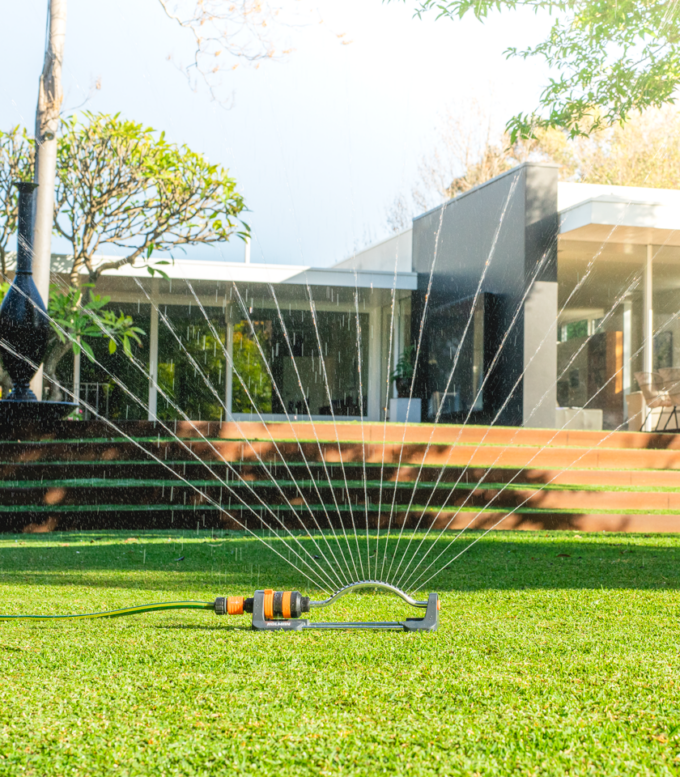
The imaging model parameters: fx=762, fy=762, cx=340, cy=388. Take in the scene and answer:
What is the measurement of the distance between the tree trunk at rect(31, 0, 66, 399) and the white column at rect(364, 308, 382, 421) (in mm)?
9655

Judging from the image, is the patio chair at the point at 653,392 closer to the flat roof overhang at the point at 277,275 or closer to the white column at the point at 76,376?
the flat roof overhang at the point at 277,275

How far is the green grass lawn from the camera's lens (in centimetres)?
158

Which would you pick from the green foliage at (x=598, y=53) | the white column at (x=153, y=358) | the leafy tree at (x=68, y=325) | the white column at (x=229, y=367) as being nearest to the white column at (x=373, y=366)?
the white column at (x=229, y=367)

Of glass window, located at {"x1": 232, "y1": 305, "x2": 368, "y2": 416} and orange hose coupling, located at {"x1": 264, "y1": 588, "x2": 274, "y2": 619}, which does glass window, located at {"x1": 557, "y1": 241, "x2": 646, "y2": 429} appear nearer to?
glass window, located at {"x1": 232, "y1": 305, "x2": 368, "y2": 416}

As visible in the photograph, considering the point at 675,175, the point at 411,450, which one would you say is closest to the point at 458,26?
the point at 411,450

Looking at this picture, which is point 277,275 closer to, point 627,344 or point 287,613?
point 627,344

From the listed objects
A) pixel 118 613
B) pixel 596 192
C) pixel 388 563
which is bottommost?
pixel 388 563

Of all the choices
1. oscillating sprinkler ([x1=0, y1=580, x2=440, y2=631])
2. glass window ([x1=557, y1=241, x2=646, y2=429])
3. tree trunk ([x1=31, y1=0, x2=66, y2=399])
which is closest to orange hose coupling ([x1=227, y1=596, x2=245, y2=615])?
oscillating sprinkler ([x1=0, y1=580, x2=440, y2=631])

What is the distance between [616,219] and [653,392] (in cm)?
244

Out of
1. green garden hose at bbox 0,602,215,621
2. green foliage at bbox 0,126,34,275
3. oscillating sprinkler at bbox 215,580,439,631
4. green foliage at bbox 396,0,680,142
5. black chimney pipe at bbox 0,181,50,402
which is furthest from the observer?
green foliage at bbox 0,126,34,275

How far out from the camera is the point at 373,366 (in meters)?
16.7

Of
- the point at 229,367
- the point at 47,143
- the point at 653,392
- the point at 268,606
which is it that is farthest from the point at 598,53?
the point at 229,367

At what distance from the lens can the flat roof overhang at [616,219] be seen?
10.5 metres

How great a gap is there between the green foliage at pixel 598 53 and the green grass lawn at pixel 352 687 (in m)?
5.43
